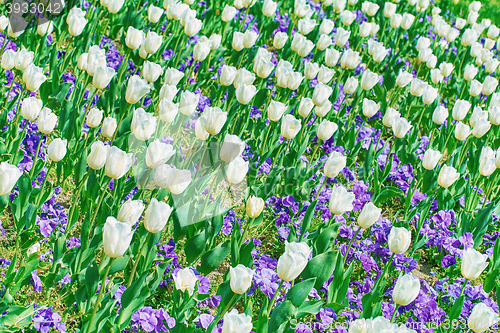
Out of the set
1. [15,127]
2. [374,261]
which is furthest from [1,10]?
[374,261]

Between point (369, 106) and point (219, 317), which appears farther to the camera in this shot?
point (369, 106)

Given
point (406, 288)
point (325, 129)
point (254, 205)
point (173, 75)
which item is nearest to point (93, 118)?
point (173, 75)

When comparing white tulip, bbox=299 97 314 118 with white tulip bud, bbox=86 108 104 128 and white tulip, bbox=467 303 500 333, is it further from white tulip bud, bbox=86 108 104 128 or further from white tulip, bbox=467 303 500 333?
white tulip, bbox=467 303 500 333

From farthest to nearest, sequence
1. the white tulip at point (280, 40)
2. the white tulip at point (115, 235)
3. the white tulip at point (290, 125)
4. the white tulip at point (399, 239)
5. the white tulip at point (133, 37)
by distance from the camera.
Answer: the white tulip at point (280, 40)
the white tulip at point (133, 37)
the white tulip at point (290, 125)
the white tulip at point (399, 239)
the white tulip at point (115, 235)

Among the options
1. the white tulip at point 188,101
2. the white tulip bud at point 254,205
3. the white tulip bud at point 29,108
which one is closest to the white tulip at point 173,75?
the white tulip at point 188,101

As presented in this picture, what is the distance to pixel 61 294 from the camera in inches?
Answer: 84.9

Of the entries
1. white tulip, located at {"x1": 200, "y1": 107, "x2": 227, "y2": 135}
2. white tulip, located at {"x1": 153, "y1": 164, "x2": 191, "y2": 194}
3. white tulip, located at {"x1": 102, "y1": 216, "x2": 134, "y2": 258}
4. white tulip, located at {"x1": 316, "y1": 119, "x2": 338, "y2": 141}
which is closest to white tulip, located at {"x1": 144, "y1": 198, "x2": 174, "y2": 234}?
white tulip, located at {"x1": 102, "y1": 216, "x2": 134, "y2": 258}

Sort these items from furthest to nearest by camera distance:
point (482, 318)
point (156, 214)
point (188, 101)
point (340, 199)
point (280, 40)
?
1. point (280, 40)
2. point (188, 101)
3. point (340, 199)
4. point (482, 318)
5. point (156, 214)

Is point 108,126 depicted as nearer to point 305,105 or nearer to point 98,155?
point 98,155

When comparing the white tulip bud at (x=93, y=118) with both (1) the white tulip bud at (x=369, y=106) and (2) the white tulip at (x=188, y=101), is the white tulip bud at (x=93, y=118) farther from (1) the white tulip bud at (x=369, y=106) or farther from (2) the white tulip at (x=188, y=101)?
(1) the white tulip bud at (x=369, y=106)

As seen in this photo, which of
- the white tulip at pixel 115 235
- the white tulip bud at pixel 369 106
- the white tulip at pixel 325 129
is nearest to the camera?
the white tulip at pixel 115 235

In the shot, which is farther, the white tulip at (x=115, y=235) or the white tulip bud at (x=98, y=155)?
the white tulip bud at (x=98, y=155)

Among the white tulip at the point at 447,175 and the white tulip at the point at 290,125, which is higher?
the white tulip at the point at 447,175

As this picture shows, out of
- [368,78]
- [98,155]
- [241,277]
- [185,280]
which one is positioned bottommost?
[185,280]
